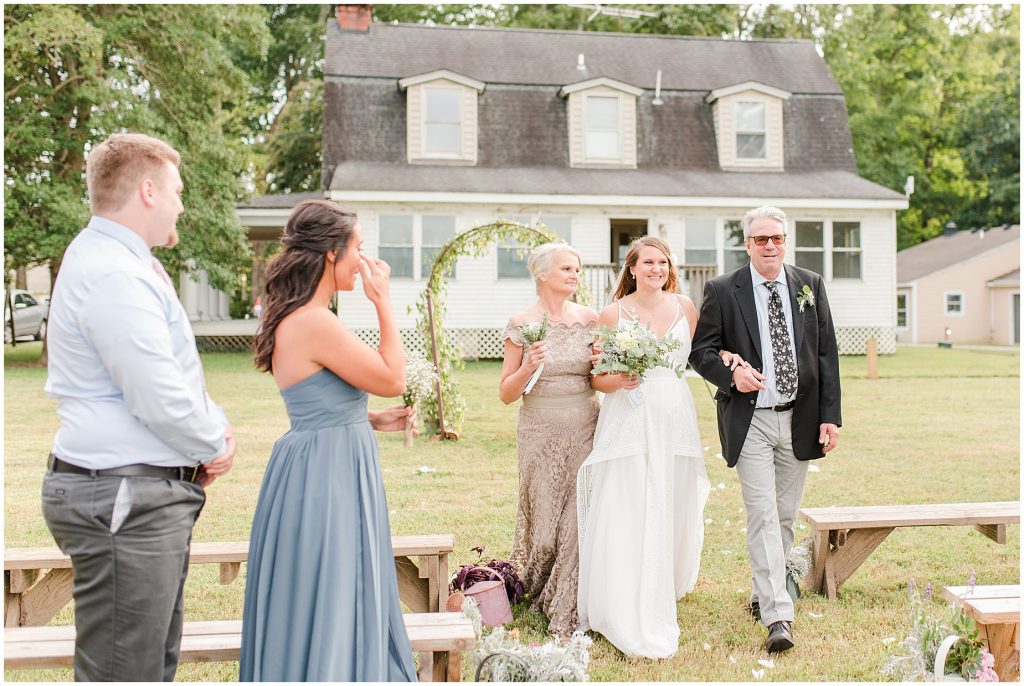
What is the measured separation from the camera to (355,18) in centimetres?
2386

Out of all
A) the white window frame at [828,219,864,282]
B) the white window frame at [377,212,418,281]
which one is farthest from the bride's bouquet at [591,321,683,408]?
the white window frame at [828,219,864,282]

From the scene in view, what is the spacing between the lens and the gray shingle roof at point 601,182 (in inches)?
830

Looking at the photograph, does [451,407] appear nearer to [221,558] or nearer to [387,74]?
[221,558]

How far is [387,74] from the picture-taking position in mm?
22719

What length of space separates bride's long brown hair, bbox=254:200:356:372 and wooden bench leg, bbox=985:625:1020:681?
331 cm

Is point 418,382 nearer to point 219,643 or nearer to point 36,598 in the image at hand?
point 36,598

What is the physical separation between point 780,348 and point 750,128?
65.9ft

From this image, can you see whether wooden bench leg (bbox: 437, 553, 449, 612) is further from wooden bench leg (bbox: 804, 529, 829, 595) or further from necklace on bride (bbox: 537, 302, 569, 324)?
wooden bench leg (bbox: 804, 529, 829, 595)

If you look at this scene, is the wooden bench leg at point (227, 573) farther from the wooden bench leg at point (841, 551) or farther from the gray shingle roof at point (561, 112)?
the gray shingle roof at point (561, 112)

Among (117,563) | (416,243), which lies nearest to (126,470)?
(117,563)

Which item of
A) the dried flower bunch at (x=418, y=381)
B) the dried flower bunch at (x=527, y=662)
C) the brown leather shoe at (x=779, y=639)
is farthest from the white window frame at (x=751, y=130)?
the dried flower bunch at (x=527, y=662)

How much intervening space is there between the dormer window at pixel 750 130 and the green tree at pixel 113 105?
12.6 m

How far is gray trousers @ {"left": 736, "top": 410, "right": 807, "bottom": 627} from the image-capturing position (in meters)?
4.74

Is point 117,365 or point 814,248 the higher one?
point 814,248
